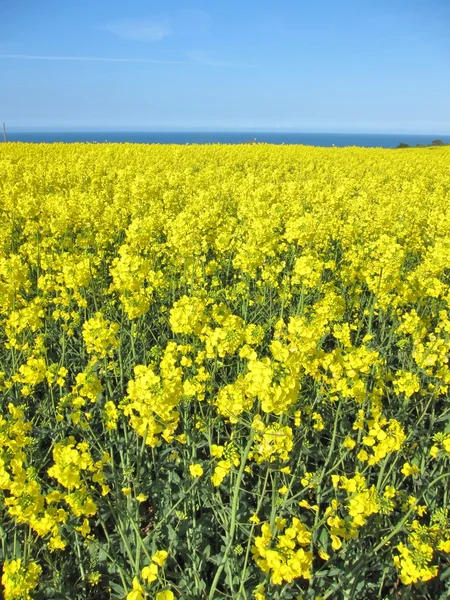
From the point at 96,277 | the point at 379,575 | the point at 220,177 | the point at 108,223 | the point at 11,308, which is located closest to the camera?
the point at 379,575

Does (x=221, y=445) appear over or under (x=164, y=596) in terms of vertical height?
under

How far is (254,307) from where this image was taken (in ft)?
18.5

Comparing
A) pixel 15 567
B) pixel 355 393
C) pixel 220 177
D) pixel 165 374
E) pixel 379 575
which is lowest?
pixel 379 575

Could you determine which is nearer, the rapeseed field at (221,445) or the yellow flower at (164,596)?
the yellow flower at (164,596)

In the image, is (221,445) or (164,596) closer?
(164,596)

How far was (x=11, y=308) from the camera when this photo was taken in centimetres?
411

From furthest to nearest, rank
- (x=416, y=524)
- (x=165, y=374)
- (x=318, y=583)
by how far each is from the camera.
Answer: (x=318, y=583)
(x=165, y=374)
(x=416, y=524)

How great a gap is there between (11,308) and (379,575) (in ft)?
12.2

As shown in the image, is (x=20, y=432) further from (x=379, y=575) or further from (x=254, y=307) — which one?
(x=254, y=307)

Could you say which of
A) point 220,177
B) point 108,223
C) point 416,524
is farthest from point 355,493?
point 220,177

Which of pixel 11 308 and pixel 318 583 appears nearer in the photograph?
pixel 318 583

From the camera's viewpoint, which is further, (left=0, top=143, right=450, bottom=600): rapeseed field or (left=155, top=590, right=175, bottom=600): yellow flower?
(left=0, top=143, right=450, bottom=600): rapeseed field

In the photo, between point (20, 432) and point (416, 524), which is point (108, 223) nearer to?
point (20, 432)

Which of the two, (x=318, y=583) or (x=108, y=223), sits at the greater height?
(x=108, y=223)
